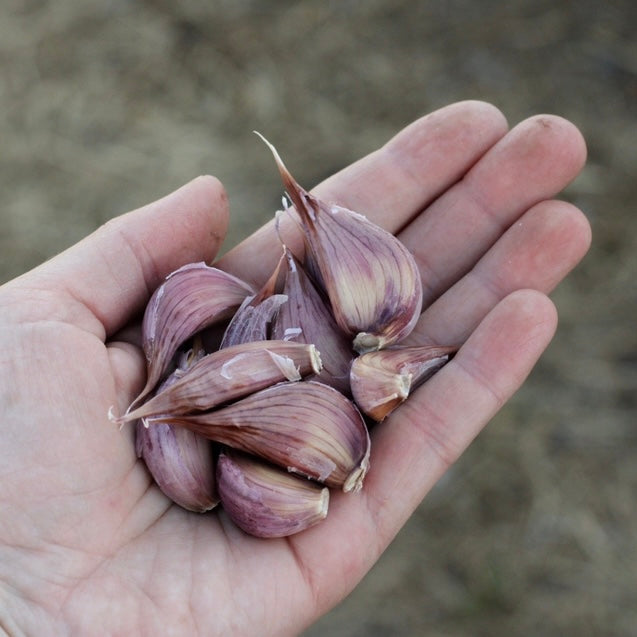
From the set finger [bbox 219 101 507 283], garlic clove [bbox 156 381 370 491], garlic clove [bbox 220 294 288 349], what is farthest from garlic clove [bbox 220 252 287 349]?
finger [bbox 219 101 507 283]

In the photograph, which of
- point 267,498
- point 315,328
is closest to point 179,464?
point 267,498

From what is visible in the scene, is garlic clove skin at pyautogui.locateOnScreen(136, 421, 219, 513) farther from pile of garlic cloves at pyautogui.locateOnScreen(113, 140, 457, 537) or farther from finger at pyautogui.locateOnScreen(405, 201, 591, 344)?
finger at pyautogui.locateOnScreen(405, 201, 591, 344)

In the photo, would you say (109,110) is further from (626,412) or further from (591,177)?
(626,412)

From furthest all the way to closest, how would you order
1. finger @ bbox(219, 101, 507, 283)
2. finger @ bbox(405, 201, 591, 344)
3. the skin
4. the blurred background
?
the blurred background < finger @ bbox(219, 101, 507, 283) < finger @ bbox(405, 201, 591, 344) < the skin

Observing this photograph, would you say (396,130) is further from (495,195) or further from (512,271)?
(512,271)

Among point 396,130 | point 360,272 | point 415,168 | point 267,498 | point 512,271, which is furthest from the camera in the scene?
point 396,130

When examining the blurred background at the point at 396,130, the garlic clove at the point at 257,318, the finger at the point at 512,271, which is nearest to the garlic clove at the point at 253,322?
the garlic clove at the point at 257,318
